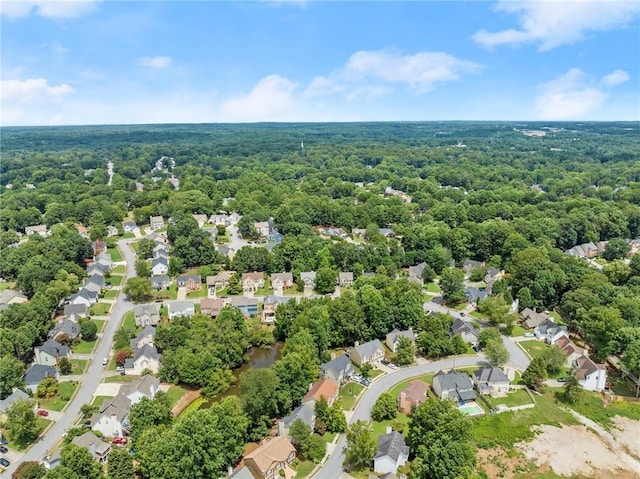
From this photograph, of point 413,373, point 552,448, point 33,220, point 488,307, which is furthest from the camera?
point 33,220

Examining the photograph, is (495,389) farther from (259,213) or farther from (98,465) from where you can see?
(259,213)

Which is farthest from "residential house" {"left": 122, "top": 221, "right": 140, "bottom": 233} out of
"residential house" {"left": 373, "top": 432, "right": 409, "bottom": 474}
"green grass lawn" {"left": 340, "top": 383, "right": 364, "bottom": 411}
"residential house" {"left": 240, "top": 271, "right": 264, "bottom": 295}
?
"residential house" {"left": 373, "top": 432, "right": 409, "bottom": 474}

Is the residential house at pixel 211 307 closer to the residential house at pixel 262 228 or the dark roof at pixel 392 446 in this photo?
the dark roof at pixel 392 446

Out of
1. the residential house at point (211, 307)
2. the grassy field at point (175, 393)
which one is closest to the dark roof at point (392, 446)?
the grassy field at point (175, 393)

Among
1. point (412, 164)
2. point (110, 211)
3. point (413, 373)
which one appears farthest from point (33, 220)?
point (412, 164)

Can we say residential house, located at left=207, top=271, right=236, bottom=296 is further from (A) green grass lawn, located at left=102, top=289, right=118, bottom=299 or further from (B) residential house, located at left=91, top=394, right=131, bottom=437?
(B) residential house, located at left=91, top=394, right=131, bottom=437
